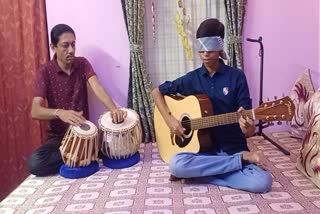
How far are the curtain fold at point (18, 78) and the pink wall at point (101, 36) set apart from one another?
167 mm

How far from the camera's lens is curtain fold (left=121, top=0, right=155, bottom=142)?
3262 mm

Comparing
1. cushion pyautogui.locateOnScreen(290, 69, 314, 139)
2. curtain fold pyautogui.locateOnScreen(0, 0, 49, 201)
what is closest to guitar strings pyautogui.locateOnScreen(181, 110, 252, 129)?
cushion pyautogui.locateOnScreen(290, 69, 314, 139)

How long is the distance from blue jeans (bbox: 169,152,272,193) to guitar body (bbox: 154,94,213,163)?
10cm

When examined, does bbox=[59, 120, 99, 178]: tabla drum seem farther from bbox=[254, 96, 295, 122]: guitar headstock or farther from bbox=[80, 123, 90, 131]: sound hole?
bbox=[254, 96, 295, 122]: guitar headstock

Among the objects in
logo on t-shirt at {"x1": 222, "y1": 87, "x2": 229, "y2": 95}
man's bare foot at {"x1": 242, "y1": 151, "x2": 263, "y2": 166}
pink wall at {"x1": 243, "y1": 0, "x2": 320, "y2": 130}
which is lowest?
man's bare foot at {"x1": 242, "y1": 151, "x2": 263, "y2": 166}

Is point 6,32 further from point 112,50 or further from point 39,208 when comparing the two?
point 39,208

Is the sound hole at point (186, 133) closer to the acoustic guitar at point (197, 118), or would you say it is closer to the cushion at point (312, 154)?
the acoustic guitar at point (197, 118)

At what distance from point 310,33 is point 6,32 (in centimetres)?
259

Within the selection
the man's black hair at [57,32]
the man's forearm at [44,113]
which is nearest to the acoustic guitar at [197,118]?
the man's forearm at [44,113]

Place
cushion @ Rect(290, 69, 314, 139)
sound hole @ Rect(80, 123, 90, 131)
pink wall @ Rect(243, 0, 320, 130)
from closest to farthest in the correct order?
sound hole @ Rect(80, 123, 90, 131) → cushion @ Rect(290, 69, 314, 139) → pink wall @ Rect(243, 0, 320, 130)

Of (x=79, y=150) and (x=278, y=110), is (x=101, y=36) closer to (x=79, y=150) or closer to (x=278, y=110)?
(x=79, y=150)

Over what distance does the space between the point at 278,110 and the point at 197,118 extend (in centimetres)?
53

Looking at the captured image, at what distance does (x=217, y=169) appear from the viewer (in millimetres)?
2389

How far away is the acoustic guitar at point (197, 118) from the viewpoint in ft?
7.23
